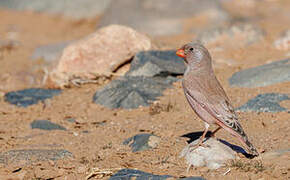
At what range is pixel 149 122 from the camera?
23.4 ft

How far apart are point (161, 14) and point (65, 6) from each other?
4.40m

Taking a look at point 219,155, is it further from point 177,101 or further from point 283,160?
point 177,101

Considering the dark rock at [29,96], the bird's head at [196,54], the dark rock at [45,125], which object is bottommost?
the dark rock at [29,96]

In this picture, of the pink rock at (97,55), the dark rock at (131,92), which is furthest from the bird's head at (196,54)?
the pink rock at (97,55)

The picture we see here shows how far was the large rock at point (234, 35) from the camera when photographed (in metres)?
11.0

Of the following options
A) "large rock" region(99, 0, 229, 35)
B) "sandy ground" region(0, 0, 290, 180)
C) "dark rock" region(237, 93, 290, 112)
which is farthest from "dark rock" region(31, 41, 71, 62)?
"dark rock" region(237, 93, 290, 112)

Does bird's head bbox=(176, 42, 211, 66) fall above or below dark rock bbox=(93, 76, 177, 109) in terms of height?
above

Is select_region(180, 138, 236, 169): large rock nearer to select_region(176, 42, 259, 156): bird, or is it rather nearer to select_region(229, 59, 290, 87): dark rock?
select_region(176, 42, 259, 156): bird

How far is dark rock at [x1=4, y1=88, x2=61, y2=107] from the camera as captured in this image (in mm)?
8461

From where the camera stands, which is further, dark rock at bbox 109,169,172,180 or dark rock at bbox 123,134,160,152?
dark rock at bbox 123,134,160,152

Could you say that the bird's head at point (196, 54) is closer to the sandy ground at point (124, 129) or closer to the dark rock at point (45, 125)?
the sandy ground at point (124, 129)

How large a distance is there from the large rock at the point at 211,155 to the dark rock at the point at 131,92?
8.63ft

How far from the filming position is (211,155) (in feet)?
17.0

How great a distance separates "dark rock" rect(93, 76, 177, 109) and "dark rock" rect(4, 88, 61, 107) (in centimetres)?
101
